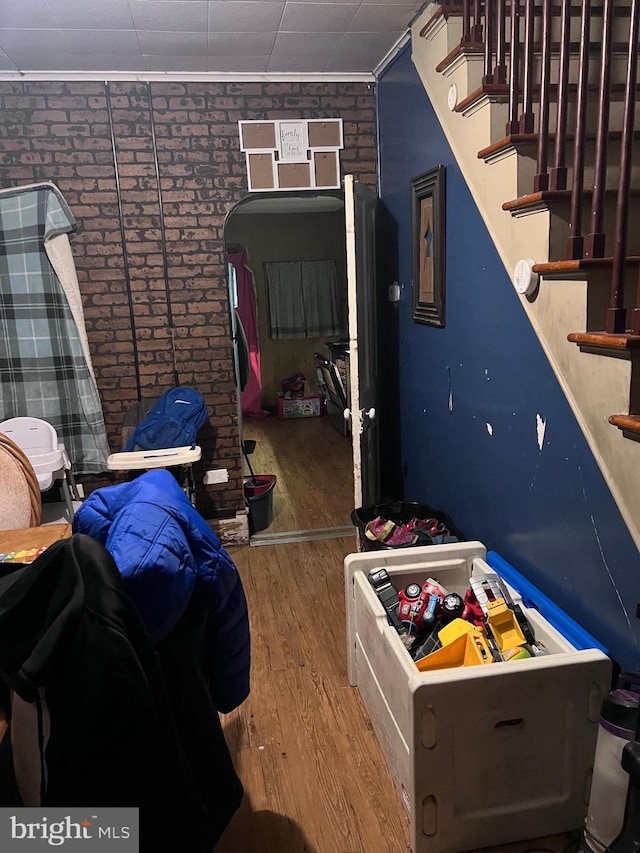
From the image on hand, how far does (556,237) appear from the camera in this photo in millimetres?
1795

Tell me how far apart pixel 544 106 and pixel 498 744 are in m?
1.76

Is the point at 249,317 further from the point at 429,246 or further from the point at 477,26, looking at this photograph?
the point at 477,26

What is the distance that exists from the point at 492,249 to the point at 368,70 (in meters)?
1.81

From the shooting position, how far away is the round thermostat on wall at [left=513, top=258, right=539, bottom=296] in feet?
6.16

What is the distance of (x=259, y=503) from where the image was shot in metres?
3.96

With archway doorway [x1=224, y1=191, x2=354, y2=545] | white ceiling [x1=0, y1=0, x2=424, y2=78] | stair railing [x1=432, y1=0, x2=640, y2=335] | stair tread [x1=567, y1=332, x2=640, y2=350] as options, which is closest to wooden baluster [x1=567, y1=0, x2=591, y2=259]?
stair railing [x1=432, y1=0, x2=640, y2=335]

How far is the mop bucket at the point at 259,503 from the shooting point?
3943mm

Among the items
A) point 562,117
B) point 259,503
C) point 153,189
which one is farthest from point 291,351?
point 562,117

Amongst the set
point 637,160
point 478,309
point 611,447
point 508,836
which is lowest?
point 508,836

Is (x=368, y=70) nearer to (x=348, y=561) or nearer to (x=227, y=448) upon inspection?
(x=227, y=448)

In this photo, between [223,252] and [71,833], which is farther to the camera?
[223,252]

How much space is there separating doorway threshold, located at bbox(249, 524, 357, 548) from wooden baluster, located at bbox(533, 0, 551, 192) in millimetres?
Result: 2580

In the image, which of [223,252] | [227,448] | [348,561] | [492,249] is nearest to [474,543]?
[348,561]

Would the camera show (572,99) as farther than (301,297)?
No
